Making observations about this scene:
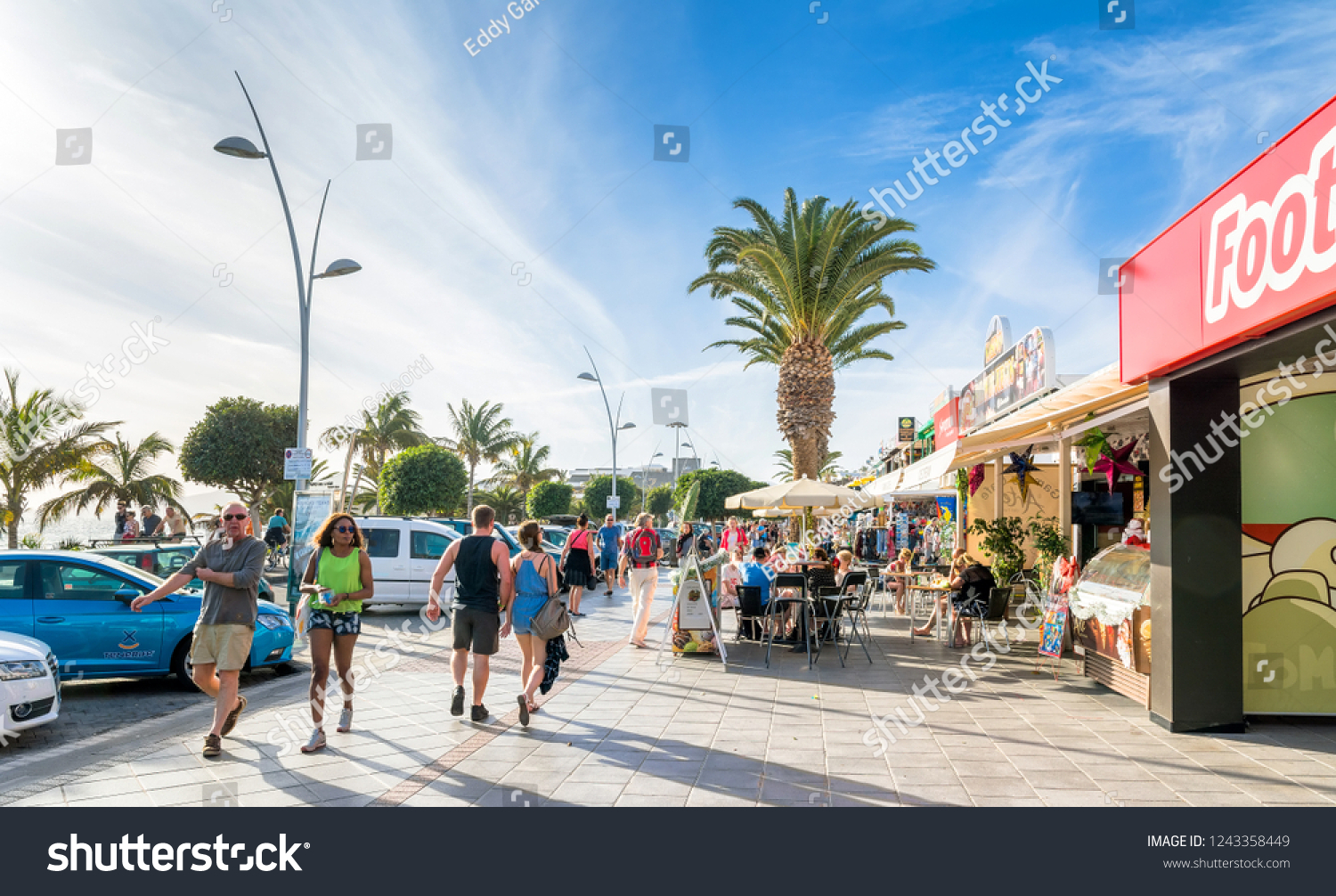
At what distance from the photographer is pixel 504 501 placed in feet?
177

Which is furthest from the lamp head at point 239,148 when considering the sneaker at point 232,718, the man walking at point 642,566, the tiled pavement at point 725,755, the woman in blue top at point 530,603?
the sneaker at point 232,718

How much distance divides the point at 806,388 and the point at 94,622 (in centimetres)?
1568

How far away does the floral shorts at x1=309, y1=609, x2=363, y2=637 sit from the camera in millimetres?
6121

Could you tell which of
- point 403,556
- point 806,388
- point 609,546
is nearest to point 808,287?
point 806,388

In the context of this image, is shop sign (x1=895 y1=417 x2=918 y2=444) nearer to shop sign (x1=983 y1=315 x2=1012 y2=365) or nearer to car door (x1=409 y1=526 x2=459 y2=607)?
shop sign (x1=983 y1=315 x2=1012 y2=365)

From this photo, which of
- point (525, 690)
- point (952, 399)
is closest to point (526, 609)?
point (525, 690)

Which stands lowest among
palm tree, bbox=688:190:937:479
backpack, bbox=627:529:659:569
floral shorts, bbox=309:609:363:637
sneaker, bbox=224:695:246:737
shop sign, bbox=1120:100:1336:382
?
sneaker, bbox=224:695:246:737

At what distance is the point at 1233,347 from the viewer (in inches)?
222

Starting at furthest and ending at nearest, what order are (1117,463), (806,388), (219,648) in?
1. (806,388)
2. (1117,463)
3. (219,648)

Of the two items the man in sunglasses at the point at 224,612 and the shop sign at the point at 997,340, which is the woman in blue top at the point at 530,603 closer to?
the man in sunglasses at the point at 224,612

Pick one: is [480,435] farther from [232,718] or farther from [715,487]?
[232,718]

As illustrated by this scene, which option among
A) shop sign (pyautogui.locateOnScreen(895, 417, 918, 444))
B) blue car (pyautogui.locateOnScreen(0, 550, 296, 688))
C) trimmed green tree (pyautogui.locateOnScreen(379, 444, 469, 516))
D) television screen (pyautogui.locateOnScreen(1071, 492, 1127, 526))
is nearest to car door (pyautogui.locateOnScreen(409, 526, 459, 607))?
blue car (pyautogui.locateOnScreen(0, 550, 296, 688))

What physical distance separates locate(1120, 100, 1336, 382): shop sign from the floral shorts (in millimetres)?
6407
